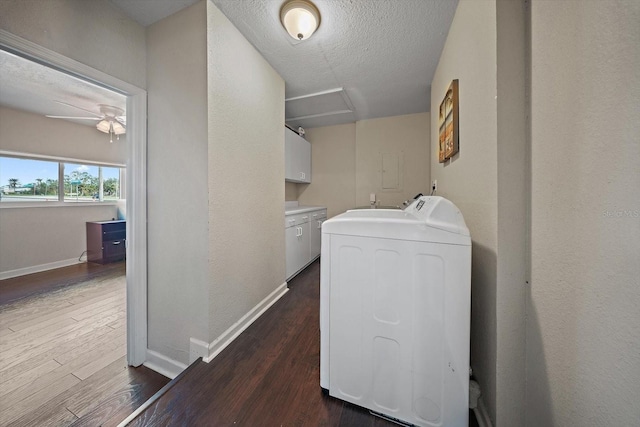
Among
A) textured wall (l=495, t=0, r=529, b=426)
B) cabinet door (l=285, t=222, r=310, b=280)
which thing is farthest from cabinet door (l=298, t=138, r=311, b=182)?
textured wall (l=495, t=0, r=529, b=426)

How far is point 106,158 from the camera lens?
4.06m

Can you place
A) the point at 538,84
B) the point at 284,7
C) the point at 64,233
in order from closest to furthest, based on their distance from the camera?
the point at 538,84 < the point at 284,7 < the point at 64,233

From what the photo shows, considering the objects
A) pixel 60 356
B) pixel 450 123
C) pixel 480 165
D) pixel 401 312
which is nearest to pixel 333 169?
pixel 450 123

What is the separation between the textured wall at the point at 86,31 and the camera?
3.26 ft

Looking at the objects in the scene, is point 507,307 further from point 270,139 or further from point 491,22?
point 270,139

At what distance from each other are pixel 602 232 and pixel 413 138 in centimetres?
311

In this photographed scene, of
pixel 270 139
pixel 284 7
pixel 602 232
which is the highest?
pixel 284 7

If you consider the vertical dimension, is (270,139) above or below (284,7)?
below

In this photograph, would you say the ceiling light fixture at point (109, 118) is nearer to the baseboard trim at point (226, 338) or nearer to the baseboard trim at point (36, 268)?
the baseboard trim at point (36, 268)

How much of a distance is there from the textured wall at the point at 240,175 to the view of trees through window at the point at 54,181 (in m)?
4.20

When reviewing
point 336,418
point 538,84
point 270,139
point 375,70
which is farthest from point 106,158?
point 538,84

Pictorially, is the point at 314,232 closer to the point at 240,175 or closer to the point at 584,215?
the point at 240,175

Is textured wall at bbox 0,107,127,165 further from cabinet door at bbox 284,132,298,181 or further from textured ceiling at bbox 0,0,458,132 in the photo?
cabinet door at bbox 284,132,298,181

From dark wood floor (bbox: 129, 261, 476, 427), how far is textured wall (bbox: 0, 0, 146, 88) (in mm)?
1930
